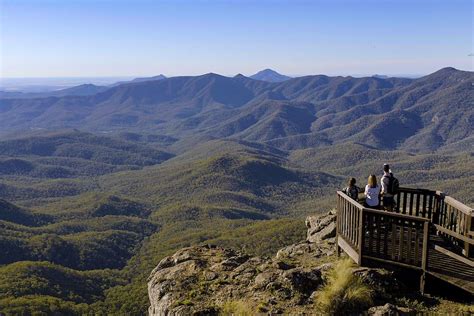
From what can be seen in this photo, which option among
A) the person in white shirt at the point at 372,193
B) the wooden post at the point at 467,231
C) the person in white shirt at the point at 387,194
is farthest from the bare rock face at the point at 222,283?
the person in white shirt at the point at 387,194

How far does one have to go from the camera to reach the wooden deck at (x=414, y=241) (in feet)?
33.4

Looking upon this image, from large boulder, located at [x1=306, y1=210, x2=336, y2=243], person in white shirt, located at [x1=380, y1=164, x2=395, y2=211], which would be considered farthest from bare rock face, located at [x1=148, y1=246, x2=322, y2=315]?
person in white shirt, located at [x1=380, y1=164, x2=395, y2=211]

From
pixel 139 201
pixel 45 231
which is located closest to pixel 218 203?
pixel 139 201

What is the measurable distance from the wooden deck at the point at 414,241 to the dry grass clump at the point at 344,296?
1481mm

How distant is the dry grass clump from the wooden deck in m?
1.48

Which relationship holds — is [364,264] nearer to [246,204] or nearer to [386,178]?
[386,178]

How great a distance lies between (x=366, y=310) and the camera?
9.07 m

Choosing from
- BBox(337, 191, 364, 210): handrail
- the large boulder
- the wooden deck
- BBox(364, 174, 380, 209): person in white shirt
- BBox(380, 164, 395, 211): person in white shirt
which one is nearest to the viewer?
the wooden deck

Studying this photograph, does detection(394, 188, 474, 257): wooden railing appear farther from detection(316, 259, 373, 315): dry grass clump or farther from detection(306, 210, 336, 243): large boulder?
detection(316, 259, 373, 315): dry grass clump

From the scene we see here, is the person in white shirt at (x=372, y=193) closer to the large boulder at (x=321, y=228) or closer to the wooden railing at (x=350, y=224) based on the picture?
the wooden railing at (x=350, y=224)

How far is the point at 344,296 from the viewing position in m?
9.22

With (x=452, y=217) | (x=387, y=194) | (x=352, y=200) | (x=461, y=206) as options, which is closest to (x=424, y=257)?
(x=352, y=200)

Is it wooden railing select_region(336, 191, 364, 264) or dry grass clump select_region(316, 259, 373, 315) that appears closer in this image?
dry grass clump select_region(316, 259, 373, 315)

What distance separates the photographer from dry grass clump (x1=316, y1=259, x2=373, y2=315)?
358 inches
